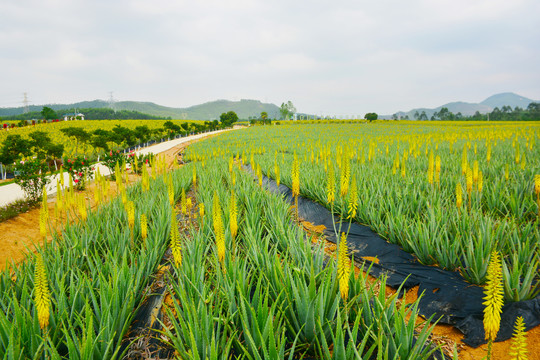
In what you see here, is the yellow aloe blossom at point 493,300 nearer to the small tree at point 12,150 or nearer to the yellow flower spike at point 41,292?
the yellow flower spike at point 41,292

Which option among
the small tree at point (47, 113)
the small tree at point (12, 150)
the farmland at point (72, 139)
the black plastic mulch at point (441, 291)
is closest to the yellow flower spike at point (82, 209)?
the black plastic mulch at point (441, 291)

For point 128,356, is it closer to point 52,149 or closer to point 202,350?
point 202,350

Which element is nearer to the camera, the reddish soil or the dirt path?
the reddish soil

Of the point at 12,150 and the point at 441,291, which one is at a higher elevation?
the point at 12,150

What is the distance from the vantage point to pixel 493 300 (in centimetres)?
105

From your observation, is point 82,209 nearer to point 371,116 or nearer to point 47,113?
A: point 47,113

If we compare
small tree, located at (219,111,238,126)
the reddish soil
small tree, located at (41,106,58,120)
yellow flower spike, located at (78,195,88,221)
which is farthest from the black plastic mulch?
small tree, located at (41,106,58,120)

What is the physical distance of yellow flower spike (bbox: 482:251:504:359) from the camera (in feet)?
3.26

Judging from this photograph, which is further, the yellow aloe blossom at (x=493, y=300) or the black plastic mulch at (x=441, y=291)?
the black plastic mulch at (x=441, y=291)

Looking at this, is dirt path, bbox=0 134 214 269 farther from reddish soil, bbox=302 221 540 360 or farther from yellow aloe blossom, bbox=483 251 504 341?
yellow aloe blossom, bbox=483 251 504 341

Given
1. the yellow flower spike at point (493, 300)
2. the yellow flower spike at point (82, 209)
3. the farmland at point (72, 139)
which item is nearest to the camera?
the yellow flower spike at point (493, 300)

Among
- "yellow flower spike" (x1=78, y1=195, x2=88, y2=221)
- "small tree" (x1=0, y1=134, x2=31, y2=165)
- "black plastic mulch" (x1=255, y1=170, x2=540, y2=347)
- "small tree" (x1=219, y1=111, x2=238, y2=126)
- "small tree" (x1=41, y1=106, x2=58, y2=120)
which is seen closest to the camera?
"black plastic mulch" (x1=255, y1=170, x2=540, y2=347)

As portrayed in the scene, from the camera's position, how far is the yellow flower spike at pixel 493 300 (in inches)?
39.1

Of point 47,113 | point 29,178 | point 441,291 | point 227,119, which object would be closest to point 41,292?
point 441,291
